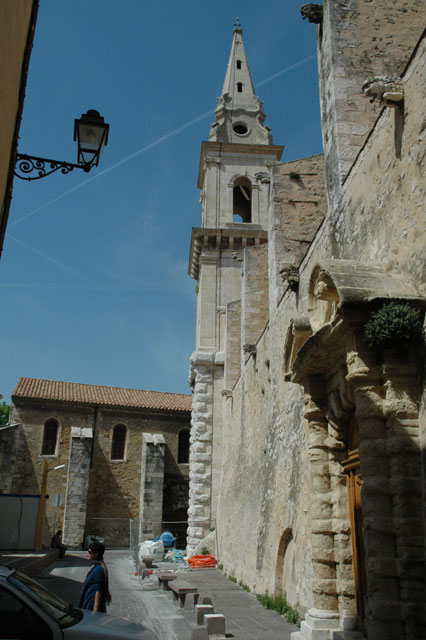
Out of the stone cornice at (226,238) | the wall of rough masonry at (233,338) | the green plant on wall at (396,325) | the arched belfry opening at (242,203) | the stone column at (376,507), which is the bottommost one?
the stone column at (376,507)

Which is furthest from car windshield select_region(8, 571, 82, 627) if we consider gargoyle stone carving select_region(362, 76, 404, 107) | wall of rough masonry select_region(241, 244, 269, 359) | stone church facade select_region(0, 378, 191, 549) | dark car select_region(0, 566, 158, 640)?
stone church facade select_region(0, 378, 191, 549)

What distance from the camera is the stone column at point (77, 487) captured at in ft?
91.7

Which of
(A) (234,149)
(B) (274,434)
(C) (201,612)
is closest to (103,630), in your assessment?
(C) (201,612)

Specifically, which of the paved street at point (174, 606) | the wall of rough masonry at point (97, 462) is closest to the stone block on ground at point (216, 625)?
the paved street at point (174, 606)

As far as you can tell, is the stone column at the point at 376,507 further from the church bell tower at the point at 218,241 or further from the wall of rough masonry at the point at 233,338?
the wall of rough masonry at the point at 233,338

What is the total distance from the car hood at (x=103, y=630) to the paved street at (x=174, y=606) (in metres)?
2.92

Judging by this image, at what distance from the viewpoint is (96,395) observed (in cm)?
3331

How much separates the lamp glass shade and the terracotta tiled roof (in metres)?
26.8

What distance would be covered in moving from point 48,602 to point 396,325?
3665mm

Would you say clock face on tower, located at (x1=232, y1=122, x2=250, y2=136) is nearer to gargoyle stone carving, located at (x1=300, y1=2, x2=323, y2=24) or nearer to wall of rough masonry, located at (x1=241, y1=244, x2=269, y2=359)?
A: wall of rough masonry, located at (x1=241, y1=244, x2=269, y2=359)

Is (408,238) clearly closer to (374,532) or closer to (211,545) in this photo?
(374,532)

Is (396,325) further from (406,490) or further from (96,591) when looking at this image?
(96,591)

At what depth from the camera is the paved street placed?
7.59 meters

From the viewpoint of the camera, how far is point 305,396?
7.08m
